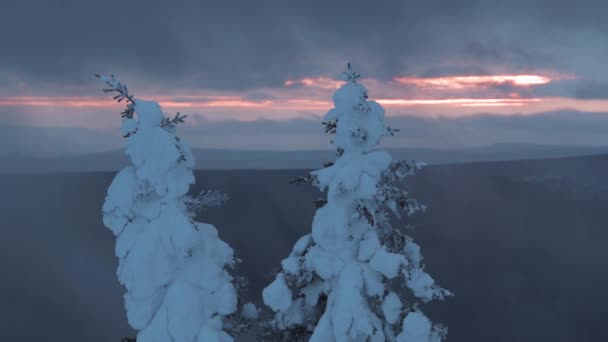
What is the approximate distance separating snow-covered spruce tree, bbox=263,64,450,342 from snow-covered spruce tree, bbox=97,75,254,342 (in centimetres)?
189

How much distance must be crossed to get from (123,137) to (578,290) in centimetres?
13278

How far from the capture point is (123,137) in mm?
16094

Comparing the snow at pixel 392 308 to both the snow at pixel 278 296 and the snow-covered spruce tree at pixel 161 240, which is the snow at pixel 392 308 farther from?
the snow-covered spruce tree at pixel 161 240

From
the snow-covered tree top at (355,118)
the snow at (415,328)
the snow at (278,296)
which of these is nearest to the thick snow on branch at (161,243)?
the snow at (278,296)

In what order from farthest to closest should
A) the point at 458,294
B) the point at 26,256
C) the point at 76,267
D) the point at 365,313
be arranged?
1. the point at 26,256
2. the point at 76,267
3. the point at 458,294
4. the point at 365,313

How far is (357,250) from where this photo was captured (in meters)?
15.7

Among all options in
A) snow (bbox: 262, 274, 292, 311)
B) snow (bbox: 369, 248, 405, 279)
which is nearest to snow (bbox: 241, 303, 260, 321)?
snow (bbox: 262, 274, 292, 311)

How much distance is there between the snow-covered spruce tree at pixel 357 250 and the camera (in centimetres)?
1499

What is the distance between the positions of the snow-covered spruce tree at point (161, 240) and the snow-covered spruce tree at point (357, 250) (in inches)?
74.4

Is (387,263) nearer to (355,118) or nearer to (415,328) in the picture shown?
(415,328)

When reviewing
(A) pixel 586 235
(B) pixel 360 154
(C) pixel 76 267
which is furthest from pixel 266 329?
(A) pixel 586 235

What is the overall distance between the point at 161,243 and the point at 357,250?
5.02 meters

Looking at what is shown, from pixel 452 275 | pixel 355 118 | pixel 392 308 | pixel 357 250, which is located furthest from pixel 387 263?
pixel 452 275

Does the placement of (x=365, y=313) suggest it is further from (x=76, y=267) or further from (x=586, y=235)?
(x=586, y=235)
